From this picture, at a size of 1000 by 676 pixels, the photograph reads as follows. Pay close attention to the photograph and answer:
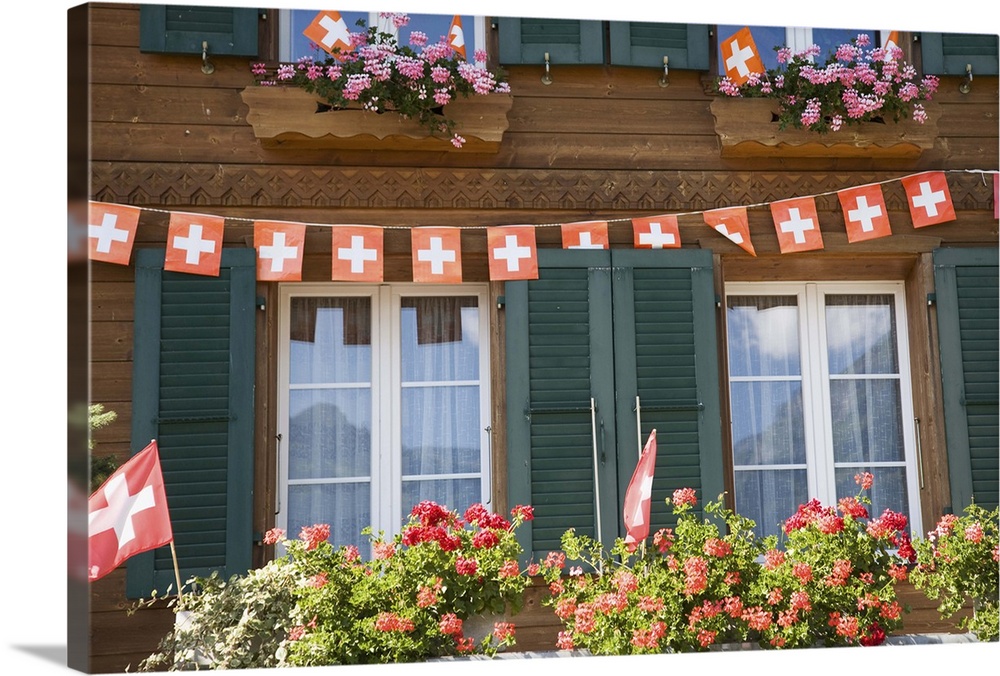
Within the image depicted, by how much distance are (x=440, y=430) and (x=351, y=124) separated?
1.35 meters

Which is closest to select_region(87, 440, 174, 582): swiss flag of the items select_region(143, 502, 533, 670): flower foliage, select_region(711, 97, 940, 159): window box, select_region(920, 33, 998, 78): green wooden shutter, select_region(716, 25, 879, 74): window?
select_region(143, 502, 533, 670): flower foliage

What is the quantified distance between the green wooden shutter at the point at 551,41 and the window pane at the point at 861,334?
1.57 meters

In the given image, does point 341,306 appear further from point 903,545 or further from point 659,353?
point 903,545

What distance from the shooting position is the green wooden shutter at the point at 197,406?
414cm

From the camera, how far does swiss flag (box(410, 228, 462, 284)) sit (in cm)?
438

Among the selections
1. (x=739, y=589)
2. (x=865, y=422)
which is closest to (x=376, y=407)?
(x=739, y=589)

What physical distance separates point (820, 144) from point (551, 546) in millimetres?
2116

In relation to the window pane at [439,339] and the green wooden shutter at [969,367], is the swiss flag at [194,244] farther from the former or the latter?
the green wooden shutter at [969,367]

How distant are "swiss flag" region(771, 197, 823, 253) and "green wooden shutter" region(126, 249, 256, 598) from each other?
2303 millimetres

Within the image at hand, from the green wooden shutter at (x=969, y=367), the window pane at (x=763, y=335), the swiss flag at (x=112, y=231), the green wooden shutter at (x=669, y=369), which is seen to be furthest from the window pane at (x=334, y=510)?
the green wooden shutter at (x=969, y=367)

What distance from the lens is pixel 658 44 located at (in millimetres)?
4645

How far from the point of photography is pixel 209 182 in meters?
4.39

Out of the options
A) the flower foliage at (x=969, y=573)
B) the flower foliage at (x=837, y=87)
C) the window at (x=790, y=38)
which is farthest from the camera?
the window at (x=790, y=38)

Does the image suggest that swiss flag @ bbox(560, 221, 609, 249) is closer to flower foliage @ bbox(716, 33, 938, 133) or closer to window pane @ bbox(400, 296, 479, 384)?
window pane @ bbox(400, 296, 479, 384)
